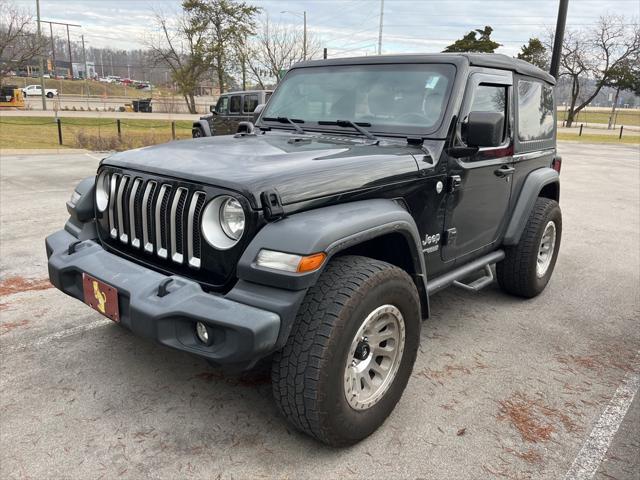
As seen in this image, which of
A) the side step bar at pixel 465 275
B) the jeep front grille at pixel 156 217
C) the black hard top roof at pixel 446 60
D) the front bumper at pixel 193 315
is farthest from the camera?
the black hard top roof at pixel 446 60

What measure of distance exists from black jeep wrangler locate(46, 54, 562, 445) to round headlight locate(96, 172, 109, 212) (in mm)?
12

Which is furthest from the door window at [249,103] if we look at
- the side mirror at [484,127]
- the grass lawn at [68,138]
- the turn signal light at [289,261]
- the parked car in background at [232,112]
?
the turn signal light at [289,261]

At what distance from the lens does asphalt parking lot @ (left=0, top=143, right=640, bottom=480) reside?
8.07 feet

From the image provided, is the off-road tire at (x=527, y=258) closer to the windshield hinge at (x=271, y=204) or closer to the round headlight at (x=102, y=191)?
the windshield hinge at (x=271, y=204)

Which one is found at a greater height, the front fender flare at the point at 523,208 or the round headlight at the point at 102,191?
the round headlight at the point at 102,191

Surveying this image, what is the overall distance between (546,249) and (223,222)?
11.6 ft

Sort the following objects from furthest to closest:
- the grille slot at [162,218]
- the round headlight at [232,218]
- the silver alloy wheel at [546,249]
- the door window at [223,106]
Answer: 1. the door window at [223,106]
2. the silver alloy wheel at [546,249]
3. the grille slot at [162,218]
4. the round headlight at [232,218]

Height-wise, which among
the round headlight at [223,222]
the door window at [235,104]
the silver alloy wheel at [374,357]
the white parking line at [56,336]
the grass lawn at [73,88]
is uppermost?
the grass lawn at [73,88]

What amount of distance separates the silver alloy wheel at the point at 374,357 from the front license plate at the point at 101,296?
114 centimetres

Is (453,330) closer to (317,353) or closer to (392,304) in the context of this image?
(392,304)

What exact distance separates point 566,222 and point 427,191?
5804mm

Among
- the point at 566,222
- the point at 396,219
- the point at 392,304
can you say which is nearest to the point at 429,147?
the point at 396,219

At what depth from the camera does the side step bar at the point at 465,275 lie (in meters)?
3.34

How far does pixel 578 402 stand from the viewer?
3078mm
